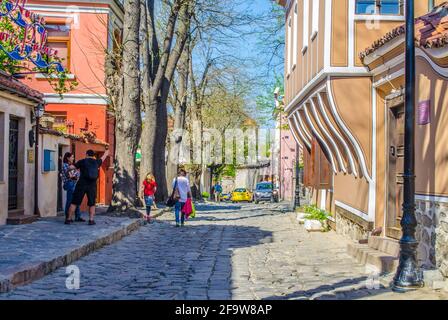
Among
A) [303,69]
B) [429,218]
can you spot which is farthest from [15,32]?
A: [429,218]

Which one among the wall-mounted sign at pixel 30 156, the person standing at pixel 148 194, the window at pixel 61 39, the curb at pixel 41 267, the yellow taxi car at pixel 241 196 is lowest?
the yellow taxi car at pixel 241 196

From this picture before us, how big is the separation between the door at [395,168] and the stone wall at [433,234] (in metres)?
2.13

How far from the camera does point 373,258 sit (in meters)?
9.41

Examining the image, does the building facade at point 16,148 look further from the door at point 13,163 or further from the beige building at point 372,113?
the beige building at point 372,113

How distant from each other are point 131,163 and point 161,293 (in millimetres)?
11395

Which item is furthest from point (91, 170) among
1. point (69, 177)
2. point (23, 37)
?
point (23, 37)

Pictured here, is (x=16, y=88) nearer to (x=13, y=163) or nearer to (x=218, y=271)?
(x=13, y=163)

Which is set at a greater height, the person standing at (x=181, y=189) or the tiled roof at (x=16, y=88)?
the tiled roof at (x=16, y=88)

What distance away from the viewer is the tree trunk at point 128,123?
18.3 meters

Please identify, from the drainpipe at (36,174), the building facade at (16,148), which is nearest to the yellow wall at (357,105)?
the building facade at (16,148)

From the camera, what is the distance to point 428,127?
8539mm

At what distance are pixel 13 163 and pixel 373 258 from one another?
9.18 meters

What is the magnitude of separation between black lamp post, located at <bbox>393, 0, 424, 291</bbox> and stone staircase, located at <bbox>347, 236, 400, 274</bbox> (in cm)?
98

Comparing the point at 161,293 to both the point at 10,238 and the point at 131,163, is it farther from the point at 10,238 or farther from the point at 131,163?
the point at 131,163
